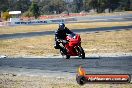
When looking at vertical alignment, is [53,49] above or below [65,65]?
below

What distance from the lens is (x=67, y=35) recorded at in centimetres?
1803

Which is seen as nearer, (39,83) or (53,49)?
(39,83)

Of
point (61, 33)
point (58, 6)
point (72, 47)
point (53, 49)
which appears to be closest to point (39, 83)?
point (72, 47)

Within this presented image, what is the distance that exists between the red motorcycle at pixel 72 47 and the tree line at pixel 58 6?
8519cm

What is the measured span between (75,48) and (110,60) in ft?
7.05

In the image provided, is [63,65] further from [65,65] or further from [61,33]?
[61,33]

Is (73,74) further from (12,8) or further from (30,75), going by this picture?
(12,8)

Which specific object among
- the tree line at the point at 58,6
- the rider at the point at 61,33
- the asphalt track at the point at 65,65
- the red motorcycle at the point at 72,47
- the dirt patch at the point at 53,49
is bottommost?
the tree line at the point at 58,6

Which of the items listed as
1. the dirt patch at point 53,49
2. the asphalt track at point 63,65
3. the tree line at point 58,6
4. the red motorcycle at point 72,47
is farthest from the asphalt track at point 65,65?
the tree line at point 58,6

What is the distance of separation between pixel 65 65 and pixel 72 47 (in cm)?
246

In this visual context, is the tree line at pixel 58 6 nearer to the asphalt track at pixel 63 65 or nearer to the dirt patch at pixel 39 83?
the asphalt track at pixel 63 65

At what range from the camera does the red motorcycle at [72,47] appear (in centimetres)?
1739

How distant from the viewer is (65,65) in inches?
602

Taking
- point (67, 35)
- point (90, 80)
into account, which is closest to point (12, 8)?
point (67, 35)
